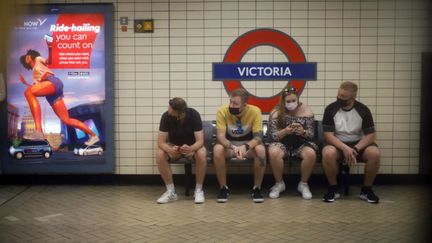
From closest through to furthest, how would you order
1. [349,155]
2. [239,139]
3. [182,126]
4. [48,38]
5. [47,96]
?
[349,155], [182,126], [239,139], [48,38], [47,96]

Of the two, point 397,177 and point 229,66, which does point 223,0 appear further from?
point 397,177

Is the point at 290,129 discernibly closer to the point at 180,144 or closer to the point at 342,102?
the point at 342,102

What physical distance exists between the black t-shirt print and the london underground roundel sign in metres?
0.88

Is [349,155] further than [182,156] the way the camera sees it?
No

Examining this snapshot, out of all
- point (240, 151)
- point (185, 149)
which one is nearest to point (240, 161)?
point (240, 151)

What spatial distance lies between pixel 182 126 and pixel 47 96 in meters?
1.88

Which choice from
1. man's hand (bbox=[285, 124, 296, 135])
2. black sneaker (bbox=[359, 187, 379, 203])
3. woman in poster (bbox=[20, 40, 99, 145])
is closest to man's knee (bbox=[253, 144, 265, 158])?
man's hand (bbox=[285, 124, 296, 135])

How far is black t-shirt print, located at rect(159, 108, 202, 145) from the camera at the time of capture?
566 cm

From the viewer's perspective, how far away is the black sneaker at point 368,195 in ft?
17.9

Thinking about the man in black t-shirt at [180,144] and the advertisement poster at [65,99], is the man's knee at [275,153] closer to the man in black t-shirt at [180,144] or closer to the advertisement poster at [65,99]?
the man in black t-shirt at [180,144]

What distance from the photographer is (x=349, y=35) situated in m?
6.27

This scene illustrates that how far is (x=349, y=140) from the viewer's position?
18.8 feet

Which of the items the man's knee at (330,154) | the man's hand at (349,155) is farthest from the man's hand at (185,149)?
the man's hand at (349,155)

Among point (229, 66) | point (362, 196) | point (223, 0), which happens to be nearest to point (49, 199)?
point (229, 66)
